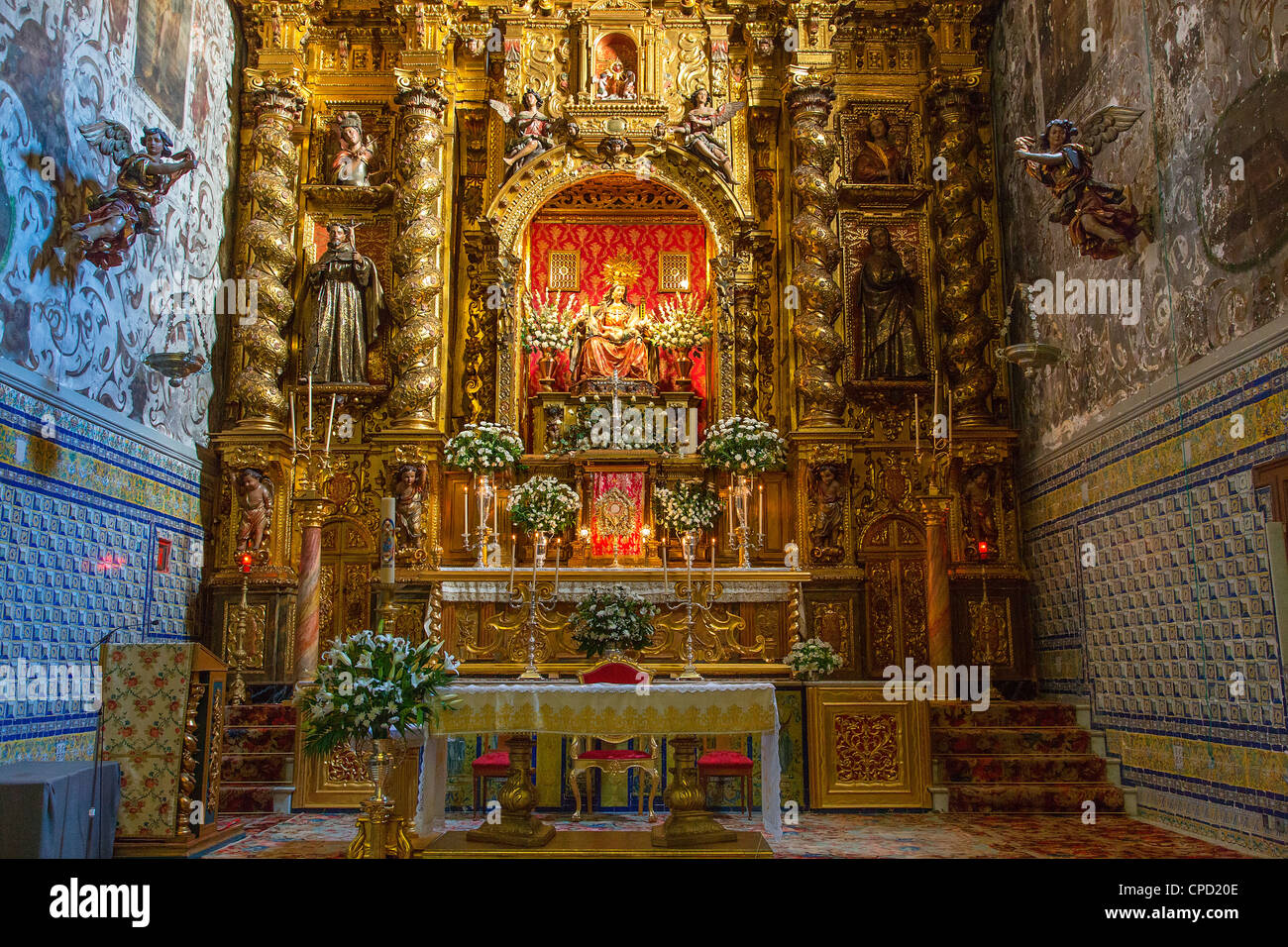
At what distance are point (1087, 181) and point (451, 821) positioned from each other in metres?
7.93

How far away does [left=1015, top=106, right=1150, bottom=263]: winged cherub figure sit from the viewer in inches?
366

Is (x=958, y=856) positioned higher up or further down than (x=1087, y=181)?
further down

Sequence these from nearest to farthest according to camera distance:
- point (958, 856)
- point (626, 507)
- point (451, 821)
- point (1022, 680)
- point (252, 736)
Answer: point (958, 856) < point (451, 821) < point (252, 736) < point (1022, 680) < point (626, 507)

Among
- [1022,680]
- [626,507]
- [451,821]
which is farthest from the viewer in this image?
[626,507]

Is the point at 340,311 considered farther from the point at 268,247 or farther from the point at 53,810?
the point at 53,810

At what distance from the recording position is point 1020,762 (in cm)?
977

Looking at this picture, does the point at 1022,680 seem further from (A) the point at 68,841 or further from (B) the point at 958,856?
(A) the point at 68,841

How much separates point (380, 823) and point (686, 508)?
20.0ft

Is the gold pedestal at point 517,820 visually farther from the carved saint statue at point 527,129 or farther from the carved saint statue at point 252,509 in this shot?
the carved saint statue at point 527,129

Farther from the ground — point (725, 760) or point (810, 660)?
point (810, 660)

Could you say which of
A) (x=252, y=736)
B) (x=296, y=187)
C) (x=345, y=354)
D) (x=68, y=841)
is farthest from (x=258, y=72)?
(x=68, y=841)

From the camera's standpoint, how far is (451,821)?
896cm

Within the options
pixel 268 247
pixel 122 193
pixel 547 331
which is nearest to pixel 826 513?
pixel 547 331

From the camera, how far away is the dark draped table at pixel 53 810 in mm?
5719
